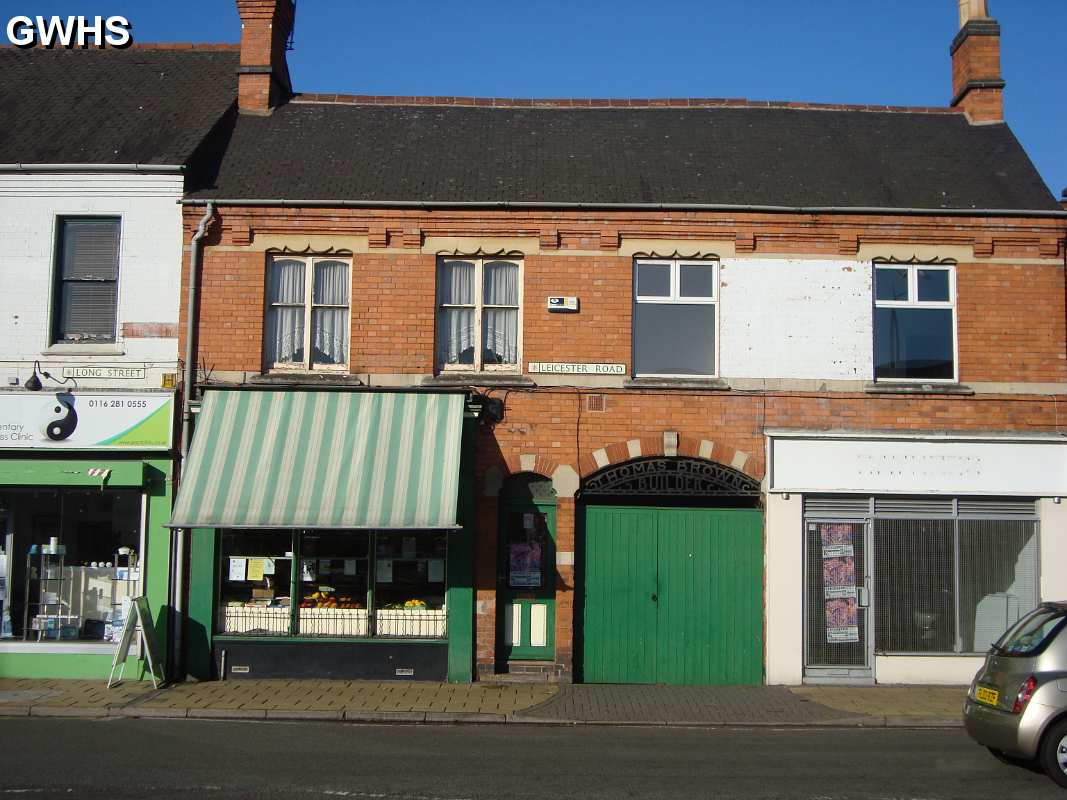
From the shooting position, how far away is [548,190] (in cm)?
1490

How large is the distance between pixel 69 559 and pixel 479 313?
677 centimetres

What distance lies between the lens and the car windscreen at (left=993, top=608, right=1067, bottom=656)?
Result: 9359mm

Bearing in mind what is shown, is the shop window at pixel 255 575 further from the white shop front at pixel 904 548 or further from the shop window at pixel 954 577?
the shop window at pixel 954 577

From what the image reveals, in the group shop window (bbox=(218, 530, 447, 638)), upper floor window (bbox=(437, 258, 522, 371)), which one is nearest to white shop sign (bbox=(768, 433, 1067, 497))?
upper floor window (bbox=(437, 258, 522, 371))

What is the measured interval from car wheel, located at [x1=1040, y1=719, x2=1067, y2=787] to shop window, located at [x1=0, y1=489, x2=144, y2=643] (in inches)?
445

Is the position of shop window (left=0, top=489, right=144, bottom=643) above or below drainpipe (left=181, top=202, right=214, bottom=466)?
below

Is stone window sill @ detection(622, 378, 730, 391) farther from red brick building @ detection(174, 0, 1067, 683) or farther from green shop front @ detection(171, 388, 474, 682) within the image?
green shop front @ detection(171, 388, 474, 682)

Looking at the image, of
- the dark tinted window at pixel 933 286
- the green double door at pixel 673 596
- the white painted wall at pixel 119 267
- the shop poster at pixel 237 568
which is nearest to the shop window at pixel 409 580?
the shop poster at pixel 237 568

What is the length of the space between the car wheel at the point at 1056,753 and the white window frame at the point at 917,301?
250 inches

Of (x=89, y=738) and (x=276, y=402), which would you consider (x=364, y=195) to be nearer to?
(x=276, y=402)

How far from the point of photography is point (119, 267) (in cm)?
1445

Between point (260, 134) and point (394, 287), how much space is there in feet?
13.1

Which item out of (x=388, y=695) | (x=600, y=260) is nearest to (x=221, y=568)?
(x=388, y=695)

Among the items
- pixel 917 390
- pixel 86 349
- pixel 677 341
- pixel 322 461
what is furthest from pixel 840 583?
pixel 86 349
